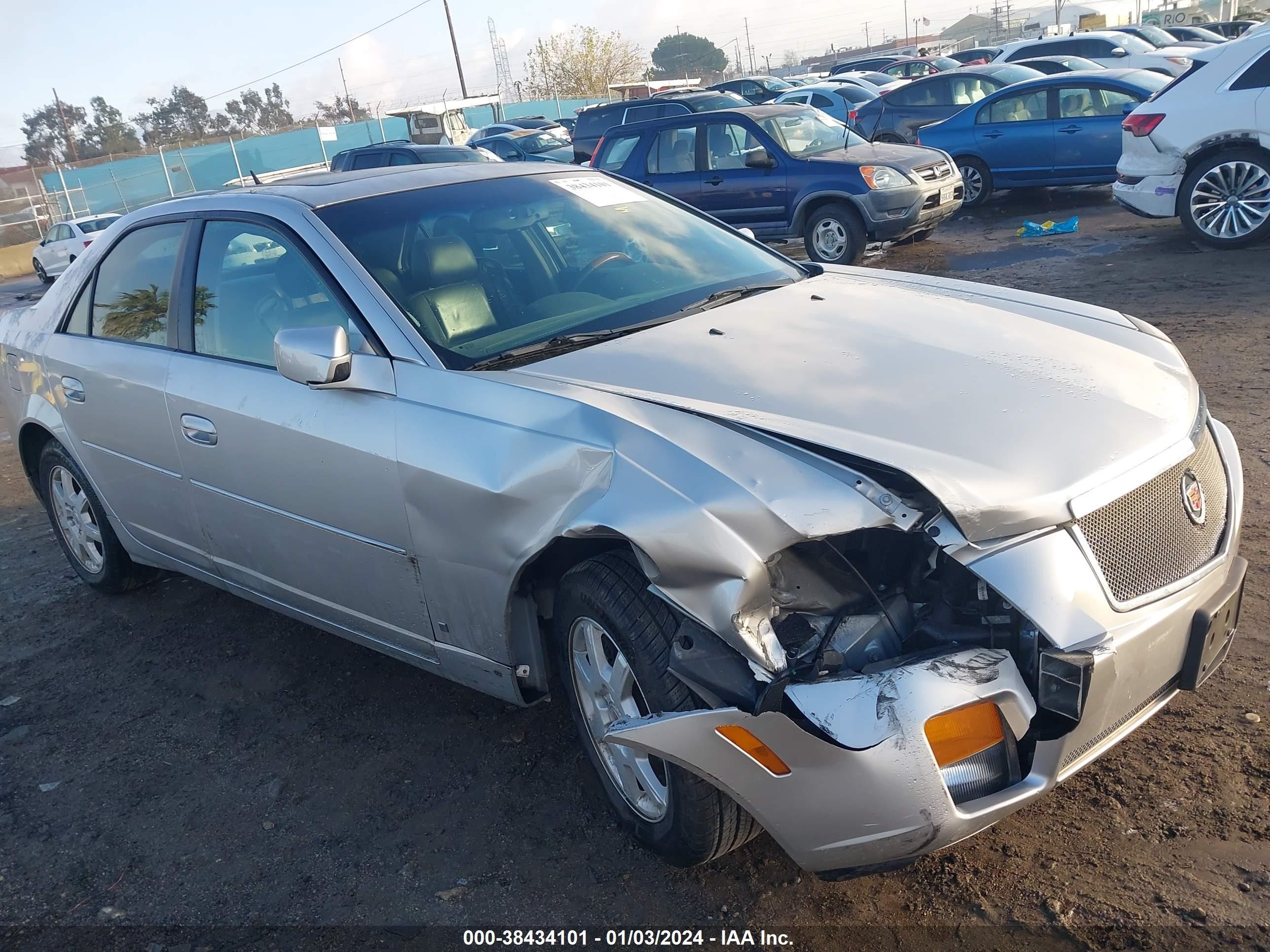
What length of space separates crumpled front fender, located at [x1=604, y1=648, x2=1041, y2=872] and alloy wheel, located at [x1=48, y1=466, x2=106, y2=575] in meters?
3.64

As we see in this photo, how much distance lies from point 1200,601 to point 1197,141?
7.82 m

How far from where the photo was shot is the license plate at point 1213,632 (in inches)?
97.5

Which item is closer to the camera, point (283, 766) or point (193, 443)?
point (283, 766)

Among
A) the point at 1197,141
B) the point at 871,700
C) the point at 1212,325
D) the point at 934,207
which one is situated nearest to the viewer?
the point at 871,700

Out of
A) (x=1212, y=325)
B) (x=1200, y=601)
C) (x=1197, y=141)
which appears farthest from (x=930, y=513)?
(x=1197, y=141)

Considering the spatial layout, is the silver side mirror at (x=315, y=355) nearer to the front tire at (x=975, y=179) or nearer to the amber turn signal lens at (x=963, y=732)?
the amber turn signal lens at (x=963, y=732)

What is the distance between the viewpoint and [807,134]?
1166 centimetres

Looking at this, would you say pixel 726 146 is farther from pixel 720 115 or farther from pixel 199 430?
pixel 199 430

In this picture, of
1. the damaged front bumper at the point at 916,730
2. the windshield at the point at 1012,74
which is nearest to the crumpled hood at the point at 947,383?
the damaged front bumper at the point at 916,730

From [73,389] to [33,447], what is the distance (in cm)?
90

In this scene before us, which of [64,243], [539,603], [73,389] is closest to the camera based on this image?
[539,603]

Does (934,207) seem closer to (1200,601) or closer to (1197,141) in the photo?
(1197,141)

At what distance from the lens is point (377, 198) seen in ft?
11.9

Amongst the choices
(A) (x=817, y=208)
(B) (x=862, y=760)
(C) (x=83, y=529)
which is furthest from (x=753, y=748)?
(A) (x=817, y=208)
